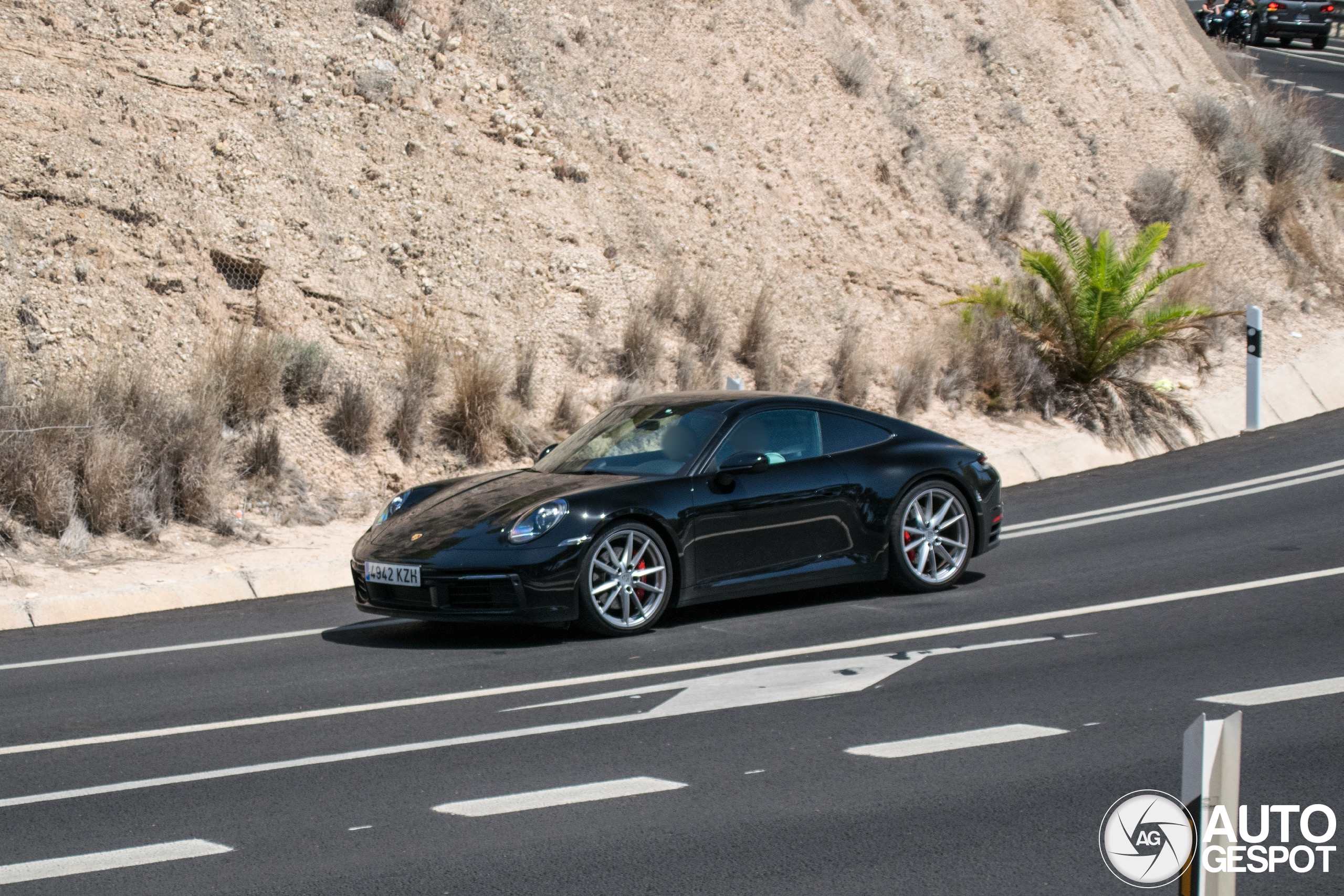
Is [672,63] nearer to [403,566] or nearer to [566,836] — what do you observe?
[403,566]

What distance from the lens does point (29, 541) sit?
11.2 m

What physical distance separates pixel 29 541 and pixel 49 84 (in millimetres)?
7229

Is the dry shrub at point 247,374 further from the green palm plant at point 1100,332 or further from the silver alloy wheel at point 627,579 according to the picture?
the green palm plant at point 1100,332

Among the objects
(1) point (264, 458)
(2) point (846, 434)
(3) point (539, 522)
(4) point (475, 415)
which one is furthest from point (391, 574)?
(4) point (475, 415)

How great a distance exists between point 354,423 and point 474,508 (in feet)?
17.7

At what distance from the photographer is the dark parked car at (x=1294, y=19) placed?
1695 inches

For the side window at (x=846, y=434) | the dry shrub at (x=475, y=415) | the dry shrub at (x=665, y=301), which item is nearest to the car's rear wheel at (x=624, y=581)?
the side window at (x=846, y=434)

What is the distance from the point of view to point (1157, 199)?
76.3ft

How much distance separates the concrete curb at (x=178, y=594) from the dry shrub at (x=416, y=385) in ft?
9.25

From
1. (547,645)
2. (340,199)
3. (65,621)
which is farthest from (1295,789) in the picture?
(340,199)

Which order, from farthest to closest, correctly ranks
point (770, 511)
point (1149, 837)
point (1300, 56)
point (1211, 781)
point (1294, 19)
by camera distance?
1. point (1294, 19)
2. point (1300, 56)
3. point (770, 511)
4. point (1149, 837)
5. point (1211, 781)

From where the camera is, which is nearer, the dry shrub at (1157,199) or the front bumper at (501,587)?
the front bumper at (501,587)

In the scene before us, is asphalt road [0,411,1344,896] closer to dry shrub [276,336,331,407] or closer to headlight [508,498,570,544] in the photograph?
headlight [508,498,570,544]

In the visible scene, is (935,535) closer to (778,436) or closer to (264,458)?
(778,436)
